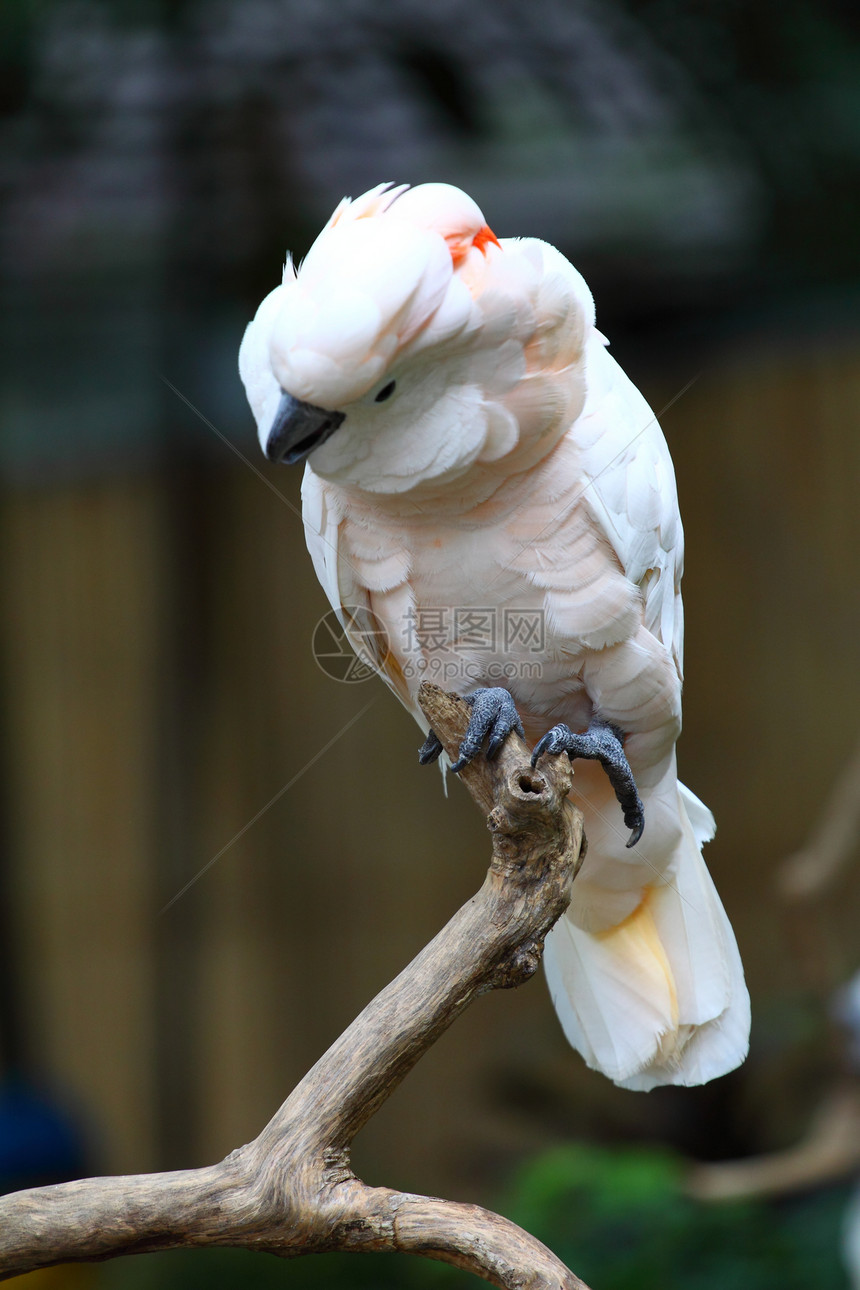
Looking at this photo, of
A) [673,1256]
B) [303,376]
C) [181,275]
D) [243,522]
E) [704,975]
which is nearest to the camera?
[303,376]

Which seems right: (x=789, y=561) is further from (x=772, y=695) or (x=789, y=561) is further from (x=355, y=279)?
(x=355, y=279)

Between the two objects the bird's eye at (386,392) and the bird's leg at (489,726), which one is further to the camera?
the bird's leg at (489,726)

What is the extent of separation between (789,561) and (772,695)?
0.41m

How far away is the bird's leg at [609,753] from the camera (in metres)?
1.46

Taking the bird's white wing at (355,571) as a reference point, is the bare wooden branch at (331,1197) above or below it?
below

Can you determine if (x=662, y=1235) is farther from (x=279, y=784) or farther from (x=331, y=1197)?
(x=331, y=1197)

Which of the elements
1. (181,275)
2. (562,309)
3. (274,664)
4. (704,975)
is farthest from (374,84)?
(704,975)

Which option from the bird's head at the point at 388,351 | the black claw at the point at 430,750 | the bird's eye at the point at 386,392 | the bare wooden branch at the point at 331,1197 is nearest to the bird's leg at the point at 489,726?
the bare wooden branch at the point at 331,1197

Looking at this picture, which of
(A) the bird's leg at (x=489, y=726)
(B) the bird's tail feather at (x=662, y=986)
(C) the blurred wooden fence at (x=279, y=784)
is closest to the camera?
(A) the bird's leg at (x=489, y=726)

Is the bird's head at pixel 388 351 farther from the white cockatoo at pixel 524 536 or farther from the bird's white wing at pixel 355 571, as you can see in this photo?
the bird's white wing at pixel 355 571

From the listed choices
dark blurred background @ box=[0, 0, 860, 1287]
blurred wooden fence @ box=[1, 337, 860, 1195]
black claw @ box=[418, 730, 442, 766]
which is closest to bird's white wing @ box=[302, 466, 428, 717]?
black claw @ box=[418, 730, 442, 766]

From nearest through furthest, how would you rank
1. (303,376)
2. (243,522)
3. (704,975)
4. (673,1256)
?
(303,376)
(704,975)
(673,1256)
(243,522)

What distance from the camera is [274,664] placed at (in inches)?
147

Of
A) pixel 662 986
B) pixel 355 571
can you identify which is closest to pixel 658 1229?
pixel 662 986
